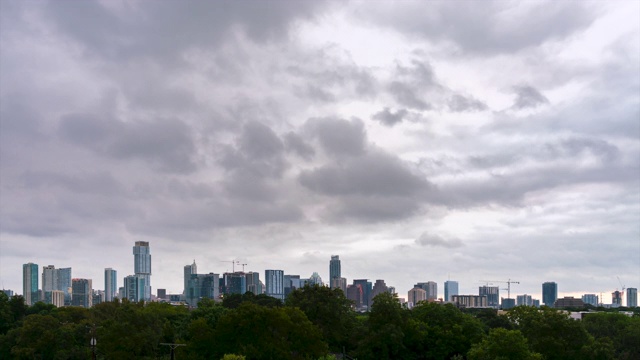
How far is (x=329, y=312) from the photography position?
117 meters

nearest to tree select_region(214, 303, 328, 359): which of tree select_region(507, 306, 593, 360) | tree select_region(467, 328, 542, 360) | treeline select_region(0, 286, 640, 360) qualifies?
treeline select_region(0, 286, 640, 360)

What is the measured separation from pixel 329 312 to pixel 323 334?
451 centimetres

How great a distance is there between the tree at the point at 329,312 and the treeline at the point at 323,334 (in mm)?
165

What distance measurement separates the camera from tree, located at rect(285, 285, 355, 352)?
116062mm

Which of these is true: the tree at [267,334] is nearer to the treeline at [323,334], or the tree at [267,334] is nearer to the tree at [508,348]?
the treeline at [323,334]

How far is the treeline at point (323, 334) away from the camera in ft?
296

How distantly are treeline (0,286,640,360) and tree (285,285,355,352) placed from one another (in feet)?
0.54

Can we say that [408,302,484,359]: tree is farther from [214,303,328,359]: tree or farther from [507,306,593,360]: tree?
[214,303,328,359]: tree

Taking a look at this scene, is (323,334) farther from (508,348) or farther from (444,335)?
(508,348)

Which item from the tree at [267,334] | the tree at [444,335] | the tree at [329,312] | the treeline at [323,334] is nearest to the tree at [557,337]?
the treeline at [323,334]

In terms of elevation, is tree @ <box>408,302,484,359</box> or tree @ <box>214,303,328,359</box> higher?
tree @ <box>214,303,328,359</box>

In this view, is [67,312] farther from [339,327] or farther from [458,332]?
[458,332]

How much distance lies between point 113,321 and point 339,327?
117ft

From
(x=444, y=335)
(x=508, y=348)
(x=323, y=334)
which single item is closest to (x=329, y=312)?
(x=323, y=334)
